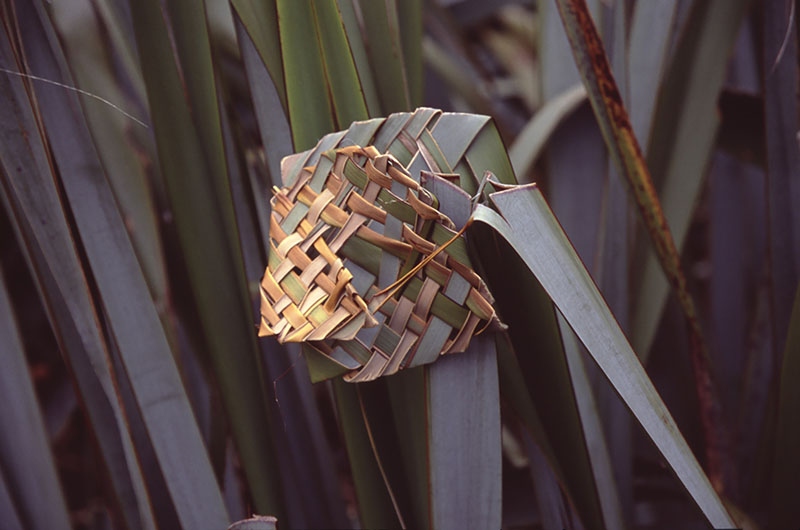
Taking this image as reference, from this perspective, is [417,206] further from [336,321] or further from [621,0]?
[621,0]

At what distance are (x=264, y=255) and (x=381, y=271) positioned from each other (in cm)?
17

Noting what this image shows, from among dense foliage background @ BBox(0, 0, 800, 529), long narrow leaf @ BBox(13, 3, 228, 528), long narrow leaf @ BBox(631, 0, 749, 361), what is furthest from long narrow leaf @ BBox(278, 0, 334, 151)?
long narrow leaf @ BBox(631, 0, 749, 361)

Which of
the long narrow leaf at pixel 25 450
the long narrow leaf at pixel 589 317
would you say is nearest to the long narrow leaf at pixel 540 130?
the long narrow leaf at pixel 589 317

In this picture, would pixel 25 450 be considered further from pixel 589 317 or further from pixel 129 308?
pixel 589 317

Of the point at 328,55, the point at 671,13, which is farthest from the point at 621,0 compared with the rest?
the point at 328,55

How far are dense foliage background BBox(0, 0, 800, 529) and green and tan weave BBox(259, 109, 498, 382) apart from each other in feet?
0.15

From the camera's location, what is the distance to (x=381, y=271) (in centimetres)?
25

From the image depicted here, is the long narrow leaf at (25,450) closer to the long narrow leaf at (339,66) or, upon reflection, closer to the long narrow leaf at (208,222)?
the long narrow leaf at (208,222)

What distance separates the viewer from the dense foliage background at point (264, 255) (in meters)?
0.31

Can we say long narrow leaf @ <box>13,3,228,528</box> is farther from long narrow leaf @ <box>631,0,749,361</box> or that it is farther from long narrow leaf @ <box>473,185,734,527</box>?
long narrow leaf @ <box>631,0,749,361</box>

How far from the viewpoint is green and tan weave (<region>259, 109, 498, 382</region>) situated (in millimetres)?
241

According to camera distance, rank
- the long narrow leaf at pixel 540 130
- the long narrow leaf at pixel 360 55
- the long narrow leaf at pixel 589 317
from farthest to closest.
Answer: the long narrow leaf at pixel 540 130 < the long narrow leaf at pixel 360 55 < the long narrow leaf at pixel 589 317

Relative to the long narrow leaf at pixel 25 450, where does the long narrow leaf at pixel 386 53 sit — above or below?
above

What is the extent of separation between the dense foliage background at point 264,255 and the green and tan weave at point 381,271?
5cm
